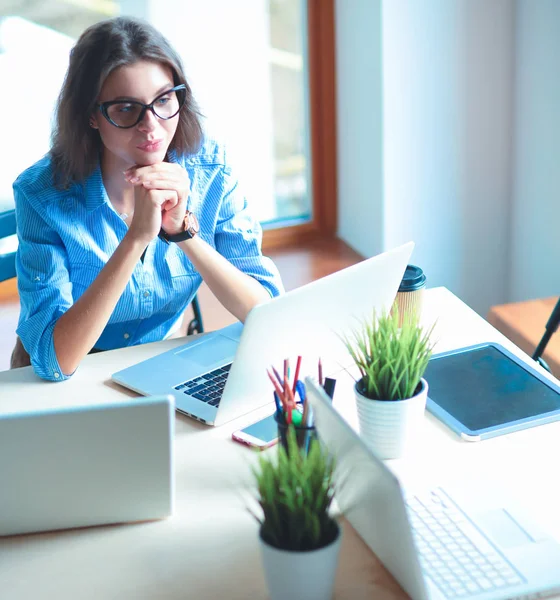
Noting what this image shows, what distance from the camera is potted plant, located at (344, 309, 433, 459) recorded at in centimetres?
126

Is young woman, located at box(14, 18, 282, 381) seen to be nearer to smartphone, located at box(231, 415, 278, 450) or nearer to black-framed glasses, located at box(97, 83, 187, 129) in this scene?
black-framed glasses, located at box(97, 83, 187, 129)

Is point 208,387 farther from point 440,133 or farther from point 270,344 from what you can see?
point 440,133

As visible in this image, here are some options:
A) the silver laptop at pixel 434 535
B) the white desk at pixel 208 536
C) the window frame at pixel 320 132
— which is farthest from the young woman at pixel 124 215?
the window frame at pixel 320 132

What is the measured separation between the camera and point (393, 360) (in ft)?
4.08

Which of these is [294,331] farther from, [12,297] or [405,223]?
[12,297]

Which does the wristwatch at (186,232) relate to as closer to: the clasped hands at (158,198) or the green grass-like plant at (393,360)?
the clasped hands at (158,198)

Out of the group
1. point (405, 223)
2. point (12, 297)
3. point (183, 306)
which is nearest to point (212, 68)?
point (405, 223)

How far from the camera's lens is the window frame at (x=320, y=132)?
3314mm

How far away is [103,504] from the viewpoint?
117cm

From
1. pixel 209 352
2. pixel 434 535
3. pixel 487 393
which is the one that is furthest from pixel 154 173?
pixel 434 535

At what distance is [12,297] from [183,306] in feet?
4.89

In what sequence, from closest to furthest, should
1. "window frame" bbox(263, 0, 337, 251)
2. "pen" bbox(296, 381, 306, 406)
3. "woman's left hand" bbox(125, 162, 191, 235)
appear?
"pen" bbox(296, 381, 306, 406) < "woman's left hand" bbox(125, 162, 191, 235) < "window frame" bbox(263, 0, 337, 251)

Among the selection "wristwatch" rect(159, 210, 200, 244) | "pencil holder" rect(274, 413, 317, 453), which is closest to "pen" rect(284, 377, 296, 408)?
"pencil holder" rect(274, 413, 317, 453)

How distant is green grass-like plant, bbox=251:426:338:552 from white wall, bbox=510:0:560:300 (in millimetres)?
2194
